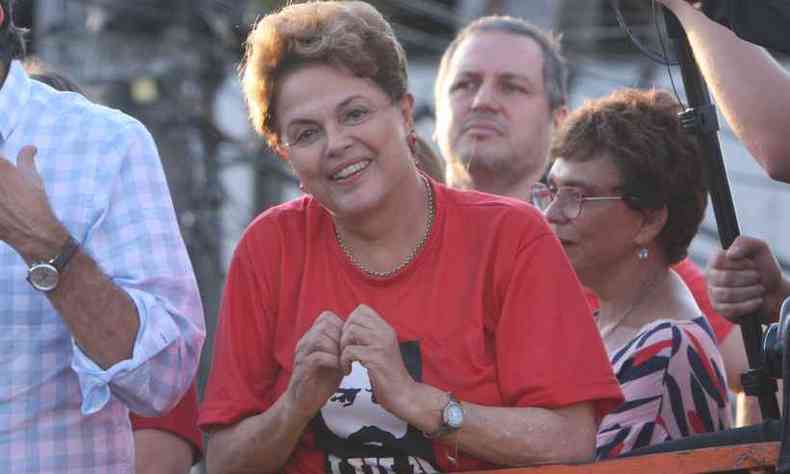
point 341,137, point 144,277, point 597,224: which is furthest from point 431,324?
point 597,224

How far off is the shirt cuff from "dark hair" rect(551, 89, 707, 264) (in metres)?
1.27

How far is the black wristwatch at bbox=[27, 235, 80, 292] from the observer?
2.64 metres

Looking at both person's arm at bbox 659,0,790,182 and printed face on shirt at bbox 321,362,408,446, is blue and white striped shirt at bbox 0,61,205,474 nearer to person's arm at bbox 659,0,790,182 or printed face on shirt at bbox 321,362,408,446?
printed face on shirt at bbox 321,362,408,446

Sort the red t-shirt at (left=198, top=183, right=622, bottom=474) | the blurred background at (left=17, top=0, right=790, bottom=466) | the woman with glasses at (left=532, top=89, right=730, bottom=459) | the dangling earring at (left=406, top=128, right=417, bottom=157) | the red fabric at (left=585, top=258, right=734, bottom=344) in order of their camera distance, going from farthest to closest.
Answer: the blurred background at (left=17, top=0, right=790, bottom=466) < the red fabric at (left=585, top=258, right=734, bottom=344) < the woman with glasses at (left=532, top=89, right=730, bottom=459) < the dangling earring at (left=406, top=128, right=417, bottom=157) < the red t-shirt at (left=198, top=183, right=622, bottom=474)

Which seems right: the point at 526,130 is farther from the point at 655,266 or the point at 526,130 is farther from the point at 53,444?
the point at 53,444

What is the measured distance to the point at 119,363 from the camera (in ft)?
8.95

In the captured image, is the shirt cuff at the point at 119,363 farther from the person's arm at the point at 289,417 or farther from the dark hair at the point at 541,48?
the dark hair at the point at 541,48

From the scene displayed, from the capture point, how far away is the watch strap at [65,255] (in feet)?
8.70

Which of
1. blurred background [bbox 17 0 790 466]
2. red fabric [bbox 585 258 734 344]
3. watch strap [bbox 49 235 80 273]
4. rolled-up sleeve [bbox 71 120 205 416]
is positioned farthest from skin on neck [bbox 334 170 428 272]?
blurred background [bbox 17 0 790 466]

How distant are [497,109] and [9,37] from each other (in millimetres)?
1971

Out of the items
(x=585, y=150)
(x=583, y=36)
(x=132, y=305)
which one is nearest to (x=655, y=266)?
(x=585, y=150)

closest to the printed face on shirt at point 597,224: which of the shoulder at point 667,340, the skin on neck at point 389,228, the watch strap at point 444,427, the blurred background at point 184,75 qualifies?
the shoulder at point 667,340

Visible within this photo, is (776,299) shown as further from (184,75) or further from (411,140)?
(184,75)

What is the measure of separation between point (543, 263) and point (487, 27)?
2139 mm
